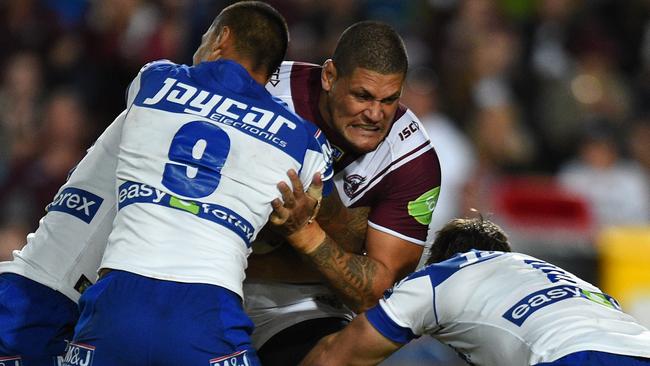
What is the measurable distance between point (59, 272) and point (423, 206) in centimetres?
181

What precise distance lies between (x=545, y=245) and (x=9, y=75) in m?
5.32

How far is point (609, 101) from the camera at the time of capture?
12.2 m

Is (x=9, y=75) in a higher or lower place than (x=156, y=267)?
higher

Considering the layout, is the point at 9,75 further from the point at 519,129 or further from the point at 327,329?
the point at 327,329

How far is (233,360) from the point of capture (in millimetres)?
4824

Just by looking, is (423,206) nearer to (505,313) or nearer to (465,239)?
(465,239)

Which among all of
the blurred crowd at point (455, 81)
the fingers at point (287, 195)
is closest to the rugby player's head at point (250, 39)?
the fingers at point (287, 195)

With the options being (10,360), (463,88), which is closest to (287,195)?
(10,360)

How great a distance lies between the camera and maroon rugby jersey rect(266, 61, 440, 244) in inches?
238

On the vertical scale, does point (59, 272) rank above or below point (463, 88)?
below

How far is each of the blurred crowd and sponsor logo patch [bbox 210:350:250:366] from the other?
→ 5.72m

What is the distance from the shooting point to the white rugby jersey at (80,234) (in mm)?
5473

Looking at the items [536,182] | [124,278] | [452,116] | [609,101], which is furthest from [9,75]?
[124,278]

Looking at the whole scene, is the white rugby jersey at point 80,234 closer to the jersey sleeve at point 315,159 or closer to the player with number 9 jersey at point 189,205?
the player with number 9 jersey at point 189,205
